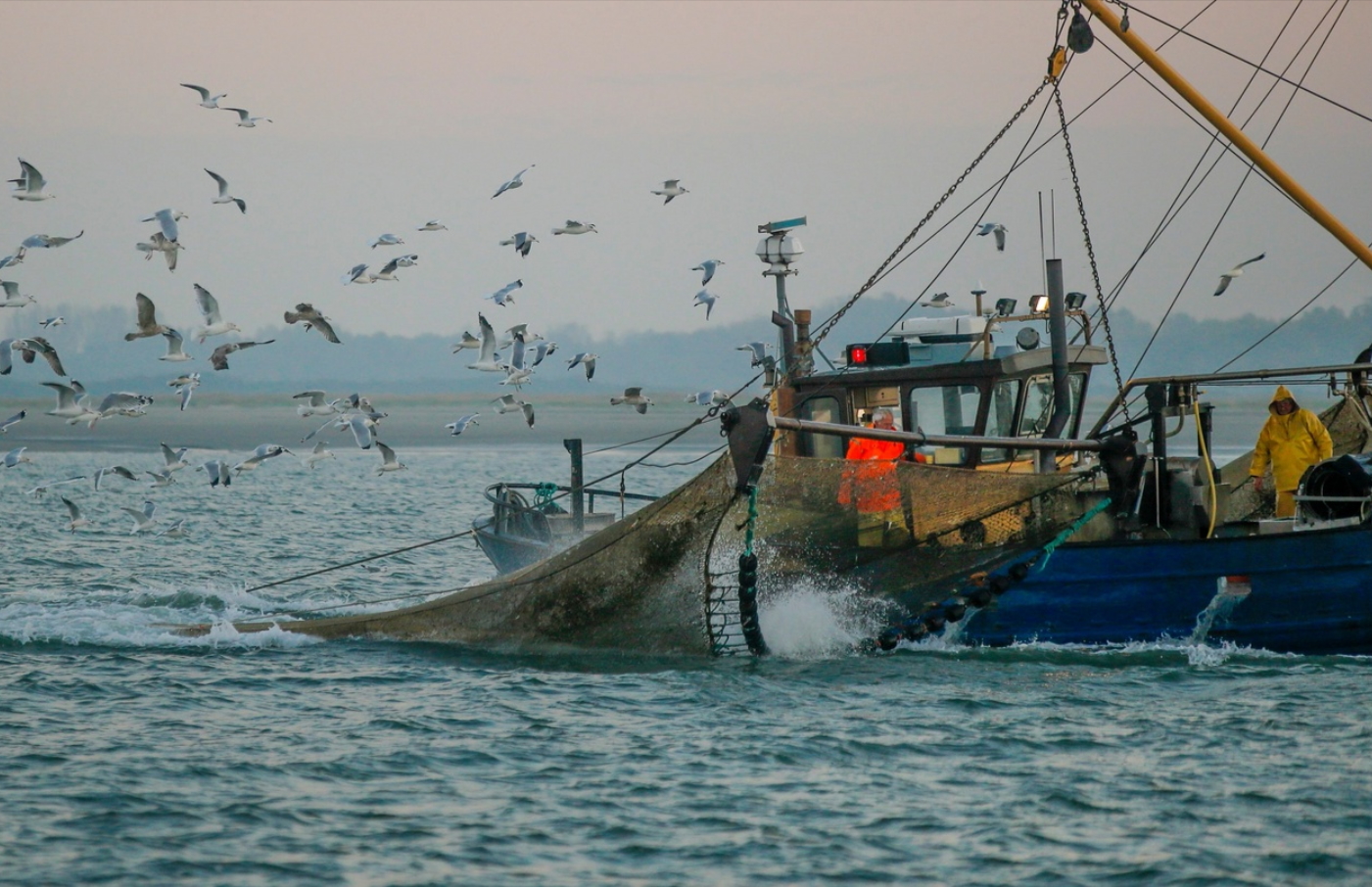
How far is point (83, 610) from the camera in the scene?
17.6 metres

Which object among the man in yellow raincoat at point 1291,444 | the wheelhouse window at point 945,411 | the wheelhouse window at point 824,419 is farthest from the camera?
the wheelhouse window at point 824,419

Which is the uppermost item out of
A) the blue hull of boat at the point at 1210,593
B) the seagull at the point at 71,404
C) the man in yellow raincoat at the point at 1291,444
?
the seagull at the point at 71,404

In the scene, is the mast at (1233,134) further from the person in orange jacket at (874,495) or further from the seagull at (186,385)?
the seagull at (186,385)

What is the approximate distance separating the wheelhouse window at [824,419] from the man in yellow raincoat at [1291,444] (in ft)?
13.4

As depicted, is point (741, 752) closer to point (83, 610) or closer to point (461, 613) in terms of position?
point (461, 613)

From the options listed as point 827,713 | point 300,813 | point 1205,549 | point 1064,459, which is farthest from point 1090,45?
point 300,813

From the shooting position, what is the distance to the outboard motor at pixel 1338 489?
13672mm

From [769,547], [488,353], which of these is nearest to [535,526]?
[488,353]

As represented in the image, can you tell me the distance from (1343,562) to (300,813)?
8.79m

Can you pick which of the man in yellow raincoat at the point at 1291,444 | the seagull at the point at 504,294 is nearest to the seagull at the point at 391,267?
the seagull at the point at 504,294

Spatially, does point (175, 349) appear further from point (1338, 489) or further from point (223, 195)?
point (1338, 489)

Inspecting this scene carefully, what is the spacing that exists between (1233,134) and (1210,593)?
4893mm

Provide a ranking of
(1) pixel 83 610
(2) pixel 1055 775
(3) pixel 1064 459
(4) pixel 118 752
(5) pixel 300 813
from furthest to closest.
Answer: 1. (1) pixel 83 610
2. (3) pixel 1064 459
3. (4) pixel 118 752
4. (2) pixel 1055 775
5. (5) pixel 300 813

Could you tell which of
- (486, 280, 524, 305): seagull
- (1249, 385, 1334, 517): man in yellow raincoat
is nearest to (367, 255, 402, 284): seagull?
(486, 280, 524, 305): seagull
